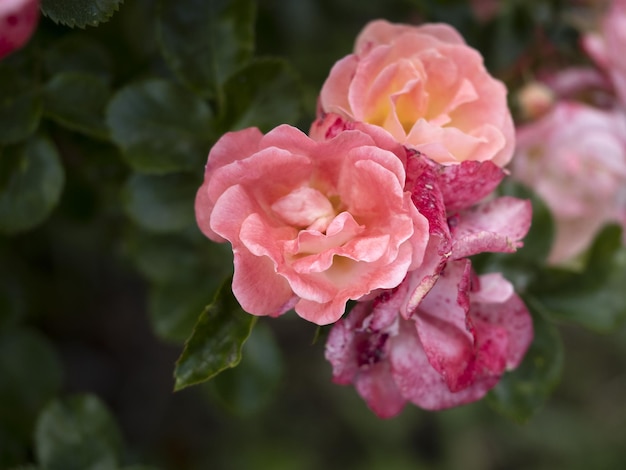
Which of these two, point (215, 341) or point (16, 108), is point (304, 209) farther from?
point (16, 108)

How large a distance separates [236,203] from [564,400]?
128 cm

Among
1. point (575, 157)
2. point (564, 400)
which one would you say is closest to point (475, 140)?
point (575, 157)

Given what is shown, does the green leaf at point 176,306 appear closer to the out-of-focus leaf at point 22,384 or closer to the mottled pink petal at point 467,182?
the out-of-focus leaf at point 22,384

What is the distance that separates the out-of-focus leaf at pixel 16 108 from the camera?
0.62 meters

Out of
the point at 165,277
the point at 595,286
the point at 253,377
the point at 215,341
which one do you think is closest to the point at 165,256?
the point at 165,277

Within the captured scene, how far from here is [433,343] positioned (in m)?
0.48

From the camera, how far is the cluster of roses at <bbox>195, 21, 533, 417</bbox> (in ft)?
1.43

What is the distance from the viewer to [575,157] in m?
0.73

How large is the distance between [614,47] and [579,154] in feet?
0.37

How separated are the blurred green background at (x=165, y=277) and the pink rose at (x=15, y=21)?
0.06 ft

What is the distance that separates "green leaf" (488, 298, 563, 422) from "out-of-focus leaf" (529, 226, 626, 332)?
5 cm

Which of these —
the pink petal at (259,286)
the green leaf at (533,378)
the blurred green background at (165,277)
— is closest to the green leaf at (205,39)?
the blurred green background at (165,277)

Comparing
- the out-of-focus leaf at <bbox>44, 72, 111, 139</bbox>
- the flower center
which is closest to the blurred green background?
the out-of-focus leaf at <bbox>44, 72, 111, 139</bbox>

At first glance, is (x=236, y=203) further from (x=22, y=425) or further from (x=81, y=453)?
(x=22, y=425)
